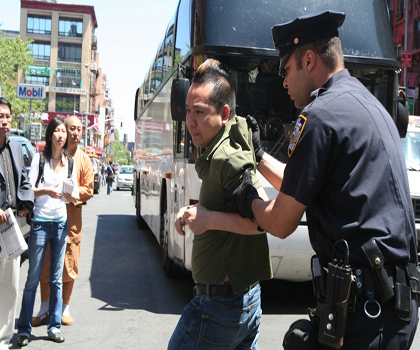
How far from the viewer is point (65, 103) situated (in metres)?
94.7

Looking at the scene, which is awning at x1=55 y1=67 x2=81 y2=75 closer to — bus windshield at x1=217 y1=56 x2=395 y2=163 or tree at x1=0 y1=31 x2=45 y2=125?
tree at x1=0 y1=31 x2=45 y2=125

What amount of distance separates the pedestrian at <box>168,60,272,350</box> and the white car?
5.78 m

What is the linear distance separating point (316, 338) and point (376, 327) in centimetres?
22

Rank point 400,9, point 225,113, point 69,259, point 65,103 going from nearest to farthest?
point 225,113
point 69,259
point 400,9
point 65,103

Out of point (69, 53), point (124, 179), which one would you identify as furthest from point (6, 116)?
point (69, 53)

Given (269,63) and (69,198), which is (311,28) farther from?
(269,63)

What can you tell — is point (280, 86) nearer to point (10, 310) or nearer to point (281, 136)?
point (281, 136)

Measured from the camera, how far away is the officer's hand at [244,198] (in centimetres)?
238

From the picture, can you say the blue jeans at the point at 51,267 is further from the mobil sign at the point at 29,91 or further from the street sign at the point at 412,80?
the street sign at the point at 412,80

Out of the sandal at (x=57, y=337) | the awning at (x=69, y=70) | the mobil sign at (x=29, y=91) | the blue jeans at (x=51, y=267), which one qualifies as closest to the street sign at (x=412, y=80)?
the mobil sign at (x=29, y=91)

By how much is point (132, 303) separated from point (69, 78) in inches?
3599

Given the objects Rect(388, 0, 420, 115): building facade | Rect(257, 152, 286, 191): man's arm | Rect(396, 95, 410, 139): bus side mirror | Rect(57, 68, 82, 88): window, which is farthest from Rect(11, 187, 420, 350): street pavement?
Rect(57, 68, 82, 88): window

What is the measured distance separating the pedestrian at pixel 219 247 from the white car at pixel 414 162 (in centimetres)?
578

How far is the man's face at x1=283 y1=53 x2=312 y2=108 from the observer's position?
2.22m
